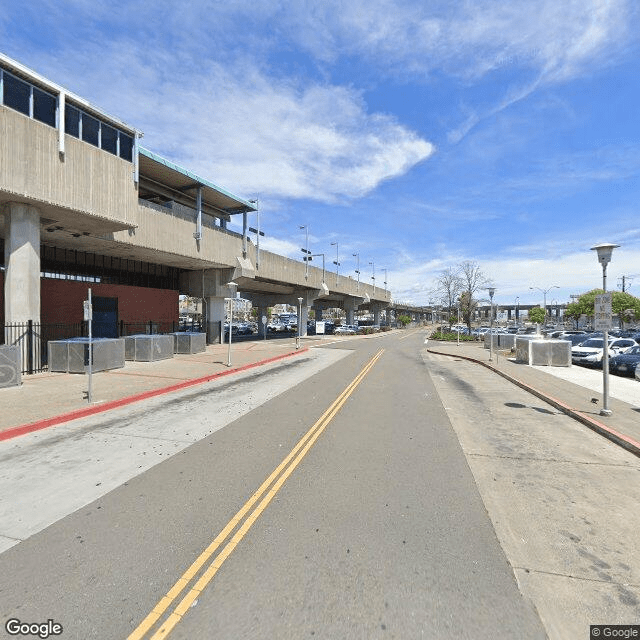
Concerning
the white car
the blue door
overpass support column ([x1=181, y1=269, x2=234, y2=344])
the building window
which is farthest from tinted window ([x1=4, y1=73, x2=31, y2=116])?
the white car

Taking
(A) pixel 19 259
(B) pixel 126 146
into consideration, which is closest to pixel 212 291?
(B) pixel 126 146

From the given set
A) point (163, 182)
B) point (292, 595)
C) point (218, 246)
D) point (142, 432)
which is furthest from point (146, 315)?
point (292, 595)

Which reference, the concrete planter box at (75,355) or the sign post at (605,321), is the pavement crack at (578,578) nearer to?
the sign post at (605,321)

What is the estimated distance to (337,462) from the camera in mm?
6016

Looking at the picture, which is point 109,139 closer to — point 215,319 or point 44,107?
point 44,107

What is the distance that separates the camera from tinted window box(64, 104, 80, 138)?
51.2 feet

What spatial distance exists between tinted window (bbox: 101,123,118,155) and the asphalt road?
1547cm

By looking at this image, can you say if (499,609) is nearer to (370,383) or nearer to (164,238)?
(370,383)

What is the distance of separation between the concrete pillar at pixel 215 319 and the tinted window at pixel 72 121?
60.5 ft

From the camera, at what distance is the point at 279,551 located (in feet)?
12.1

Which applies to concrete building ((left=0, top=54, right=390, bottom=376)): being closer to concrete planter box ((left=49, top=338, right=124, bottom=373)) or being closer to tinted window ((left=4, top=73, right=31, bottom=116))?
tinted window ((left=4, top=73, right=31, bottom=116))

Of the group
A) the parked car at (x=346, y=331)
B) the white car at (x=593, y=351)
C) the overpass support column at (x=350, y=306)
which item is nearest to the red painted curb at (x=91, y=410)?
the white car at (x=593, y=351)

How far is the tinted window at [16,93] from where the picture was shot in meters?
13.6

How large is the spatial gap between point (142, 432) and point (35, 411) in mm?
3517
